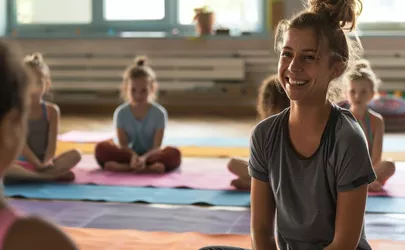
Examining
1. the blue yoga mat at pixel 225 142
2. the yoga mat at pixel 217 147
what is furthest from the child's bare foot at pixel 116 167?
the blue yoga mat at pixel 225 142

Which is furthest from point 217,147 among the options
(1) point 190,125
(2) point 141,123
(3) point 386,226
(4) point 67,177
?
(3) point 386,226

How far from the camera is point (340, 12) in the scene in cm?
188

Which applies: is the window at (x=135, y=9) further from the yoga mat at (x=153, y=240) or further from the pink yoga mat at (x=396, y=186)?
the yoga mat at (x=153, y=240)

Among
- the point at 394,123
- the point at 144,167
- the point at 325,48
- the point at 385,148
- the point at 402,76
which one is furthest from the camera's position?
the point at 402,76

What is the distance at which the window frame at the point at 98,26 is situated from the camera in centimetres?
700

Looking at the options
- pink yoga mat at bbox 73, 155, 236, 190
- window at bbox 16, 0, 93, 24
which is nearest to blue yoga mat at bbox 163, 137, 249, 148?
pink yoga mat at bbox 73, 155, 236, 190

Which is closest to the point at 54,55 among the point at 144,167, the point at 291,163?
the point at 144,167

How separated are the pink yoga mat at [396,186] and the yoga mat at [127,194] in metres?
0.69

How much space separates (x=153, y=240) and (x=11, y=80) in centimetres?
186

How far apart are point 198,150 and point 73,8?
3.08 metres

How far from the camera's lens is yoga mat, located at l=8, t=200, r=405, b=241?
282cm

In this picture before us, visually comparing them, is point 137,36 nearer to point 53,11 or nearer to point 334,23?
point 53,11

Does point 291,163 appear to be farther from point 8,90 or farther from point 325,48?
point 8,90

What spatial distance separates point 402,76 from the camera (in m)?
6.50
